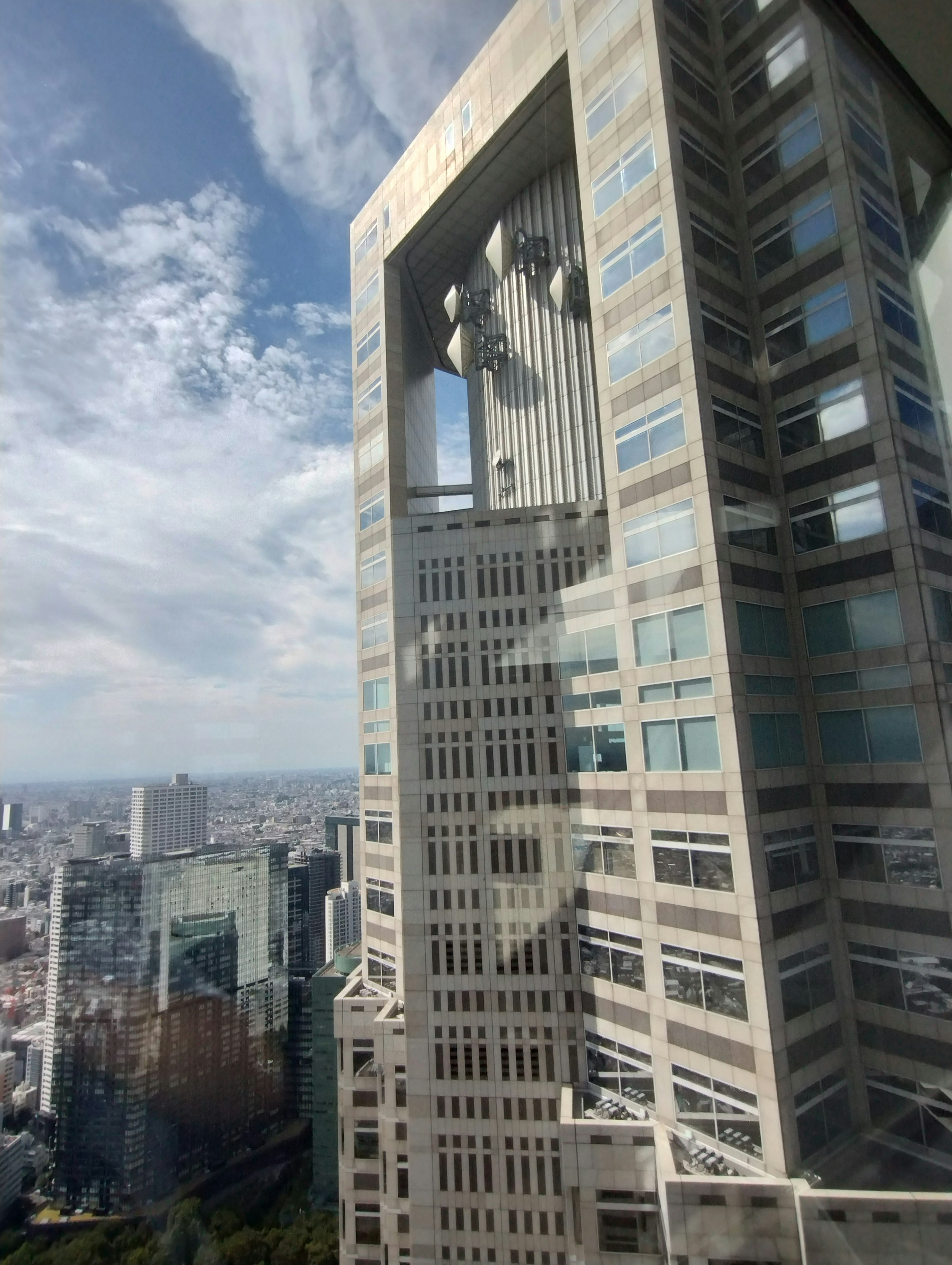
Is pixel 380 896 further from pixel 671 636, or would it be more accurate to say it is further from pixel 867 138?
pixel 867 138

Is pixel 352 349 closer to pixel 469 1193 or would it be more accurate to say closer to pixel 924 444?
pixel 924 444

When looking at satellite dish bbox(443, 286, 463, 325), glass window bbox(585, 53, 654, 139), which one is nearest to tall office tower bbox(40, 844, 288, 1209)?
glass window bbox(585, 53, 654, 139)

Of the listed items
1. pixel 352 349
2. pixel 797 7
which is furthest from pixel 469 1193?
pixel 352 349

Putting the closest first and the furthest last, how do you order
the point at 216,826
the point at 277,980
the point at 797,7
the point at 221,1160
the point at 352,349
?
the point at 797,7 → the point at 216,826 → the point at 221,1160 → the point at 277,980 → the point at 352,349

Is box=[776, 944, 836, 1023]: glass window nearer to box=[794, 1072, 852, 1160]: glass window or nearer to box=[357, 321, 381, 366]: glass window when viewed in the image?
box=[794, 1072, 852, 1160]: glass window

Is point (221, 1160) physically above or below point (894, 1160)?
below

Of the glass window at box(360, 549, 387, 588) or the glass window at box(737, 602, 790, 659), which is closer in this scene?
the glass window at box(737, 602, 790, 659)

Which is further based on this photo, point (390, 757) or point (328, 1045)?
point (390, 757)
